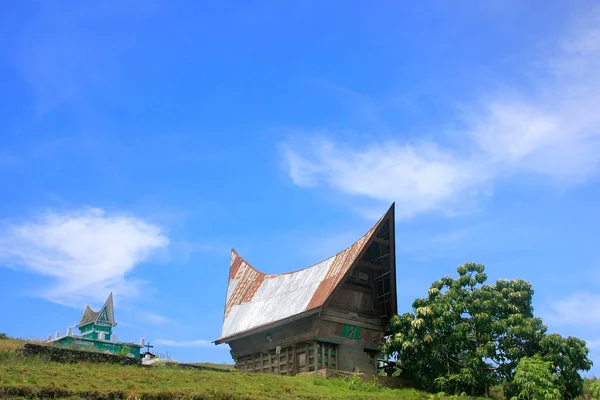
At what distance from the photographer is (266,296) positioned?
36188 mm

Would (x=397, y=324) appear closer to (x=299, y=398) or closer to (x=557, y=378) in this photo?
(x=557, y=378)

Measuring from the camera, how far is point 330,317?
30.4 m

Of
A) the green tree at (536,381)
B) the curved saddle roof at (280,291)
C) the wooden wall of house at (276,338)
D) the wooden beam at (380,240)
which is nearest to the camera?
the green tree at (536,381)

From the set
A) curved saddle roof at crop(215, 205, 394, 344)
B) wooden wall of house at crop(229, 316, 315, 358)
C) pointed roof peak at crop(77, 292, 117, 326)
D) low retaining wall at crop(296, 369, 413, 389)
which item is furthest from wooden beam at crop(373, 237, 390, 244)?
pointed roof peak at crop(77, 292, 117, 326)

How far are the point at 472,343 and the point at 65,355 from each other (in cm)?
1702

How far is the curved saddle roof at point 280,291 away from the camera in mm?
30516

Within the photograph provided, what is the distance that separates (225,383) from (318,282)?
10209 millimetres

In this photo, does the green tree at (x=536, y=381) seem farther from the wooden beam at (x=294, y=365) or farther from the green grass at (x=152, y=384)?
the wooden beam at (x=294, y=365)

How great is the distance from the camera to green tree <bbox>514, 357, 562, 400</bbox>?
2416 cm

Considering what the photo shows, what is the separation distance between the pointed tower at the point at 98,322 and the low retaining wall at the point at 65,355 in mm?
20210

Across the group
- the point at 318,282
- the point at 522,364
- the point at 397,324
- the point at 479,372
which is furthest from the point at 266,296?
the point at 522,364

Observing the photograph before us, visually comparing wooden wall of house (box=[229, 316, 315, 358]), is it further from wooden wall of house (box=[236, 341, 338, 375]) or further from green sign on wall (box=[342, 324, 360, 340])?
green sign on wall (box=[342, 324, 360, 340])

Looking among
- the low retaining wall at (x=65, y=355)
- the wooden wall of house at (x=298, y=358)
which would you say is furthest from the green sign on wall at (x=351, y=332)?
the low retaining wall at (x=65, y=355)

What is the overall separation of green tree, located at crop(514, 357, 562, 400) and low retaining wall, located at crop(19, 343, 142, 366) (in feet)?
49.4
